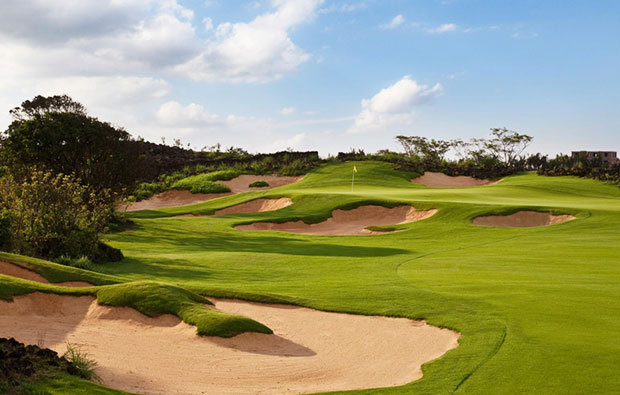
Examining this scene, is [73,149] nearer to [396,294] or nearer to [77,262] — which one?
[77,262]

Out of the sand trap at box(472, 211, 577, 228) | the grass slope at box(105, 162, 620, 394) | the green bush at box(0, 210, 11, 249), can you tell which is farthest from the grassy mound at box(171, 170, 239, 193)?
the green bush at box(0, 210, 11, 249)

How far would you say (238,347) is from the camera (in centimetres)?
1183

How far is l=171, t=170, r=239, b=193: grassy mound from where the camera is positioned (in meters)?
60.9

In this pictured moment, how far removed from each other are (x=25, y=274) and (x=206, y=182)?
152ft

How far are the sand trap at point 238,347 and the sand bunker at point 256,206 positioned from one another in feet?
101

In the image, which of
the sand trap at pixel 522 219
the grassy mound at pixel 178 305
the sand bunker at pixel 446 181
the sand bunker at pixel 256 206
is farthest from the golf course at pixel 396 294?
the sand bunker at pixel 446 181

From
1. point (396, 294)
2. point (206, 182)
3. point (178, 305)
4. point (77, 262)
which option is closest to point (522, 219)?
point (396, 294)

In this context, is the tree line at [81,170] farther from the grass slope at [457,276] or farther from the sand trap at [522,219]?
the sand trap at [522,219]

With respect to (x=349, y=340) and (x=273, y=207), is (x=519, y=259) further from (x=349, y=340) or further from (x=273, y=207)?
(x=273, y=207)

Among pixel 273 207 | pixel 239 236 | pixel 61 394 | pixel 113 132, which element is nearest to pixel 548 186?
pixel 273 207

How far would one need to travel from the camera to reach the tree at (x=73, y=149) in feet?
119

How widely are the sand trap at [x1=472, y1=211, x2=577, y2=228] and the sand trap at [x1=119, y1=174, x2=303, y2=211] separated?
3253 centimetres

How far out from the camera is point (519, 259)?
846 inches

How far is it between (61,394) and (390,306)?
8.71 metres
